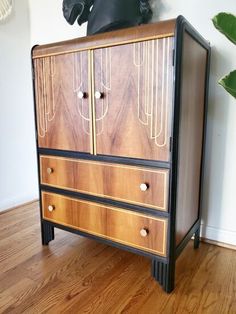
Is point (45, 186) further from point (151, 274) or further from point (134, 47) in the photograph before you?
point (134, 47)

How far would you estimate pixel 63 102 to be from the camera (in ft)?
4.77

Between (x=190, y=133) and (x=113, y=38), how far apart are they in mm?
620

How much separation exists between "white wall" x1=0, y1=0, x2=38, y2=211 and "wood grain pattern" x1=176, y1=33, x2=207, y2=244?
5.53 feet

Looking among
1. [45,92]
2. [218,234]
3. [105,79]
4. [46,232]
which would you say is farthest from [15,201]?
[218,234]

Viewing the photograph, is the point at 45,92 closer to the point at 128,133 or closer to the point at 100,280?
the point at 128,133

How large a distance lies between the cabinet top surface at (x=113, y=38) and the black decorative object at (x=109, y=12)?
0.89 ft

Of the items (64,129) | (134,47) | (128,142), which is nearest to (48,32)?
(64,129)

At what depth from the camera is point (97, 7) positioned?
152cm

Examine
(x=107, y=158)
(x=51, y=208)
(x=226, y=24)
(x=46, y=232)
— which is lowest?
(x=46, y=232)

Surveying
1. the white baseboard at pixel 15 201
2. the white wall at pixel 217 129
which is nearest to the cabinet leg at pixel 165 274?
the white wall at pixel 217 129

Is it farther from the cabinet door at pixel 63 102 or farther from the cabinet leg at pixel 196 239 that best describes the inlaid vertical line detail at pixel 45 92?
the cabinet leg at pixel 196 239

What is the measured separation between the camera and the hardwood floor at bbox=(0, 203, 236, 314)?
118 cm

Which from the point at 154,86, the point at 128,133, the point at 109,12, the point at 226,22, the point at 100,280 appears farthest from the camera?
the point at 109,12

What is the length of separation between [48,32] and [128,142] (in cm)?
164
